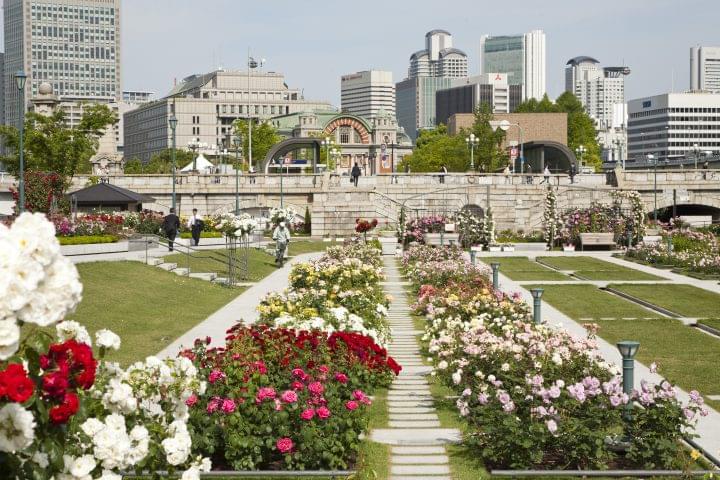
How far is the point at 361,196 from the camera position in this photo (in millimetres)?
63562

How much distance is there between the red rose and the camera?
18.6 ft

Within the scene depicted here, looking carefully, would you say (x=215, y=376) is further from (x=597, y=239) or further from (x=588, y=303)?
(x=597, y=239)

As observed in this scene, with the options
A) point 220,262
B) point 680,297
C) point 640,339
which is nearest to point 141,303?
point 640,339

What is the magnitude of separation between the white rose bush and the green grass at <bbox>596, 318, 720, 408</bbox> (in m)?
9.45

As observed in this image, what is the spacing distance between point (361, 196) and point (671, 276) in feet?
95.4

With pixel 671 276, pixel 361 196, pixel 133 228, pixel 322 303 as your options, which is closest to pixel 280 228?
pixel 133 228

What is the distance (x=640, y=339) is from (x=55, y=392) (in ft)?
55.2

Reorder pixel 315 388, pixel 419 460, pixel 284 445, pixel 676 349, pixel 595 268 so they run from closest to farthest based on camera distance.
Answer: pixel 284 445, pixel 315 388, pixel 419 460, pixel 676 349, pixel 595 268

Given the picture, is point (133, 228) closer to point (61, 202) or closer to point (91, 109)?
point (61, 202)

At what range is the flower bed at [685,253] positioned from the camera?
1476 inches

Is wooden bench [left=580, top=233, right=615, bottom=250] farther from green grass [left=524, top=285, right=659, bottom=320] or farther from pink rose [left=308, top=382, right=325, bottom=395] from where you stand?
pink rose [left=308, top=382, right=325, bottom=395]

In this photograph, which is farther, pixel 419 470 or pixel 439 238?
pixel 439 238

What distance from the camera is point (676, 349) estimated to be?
63.9 ft

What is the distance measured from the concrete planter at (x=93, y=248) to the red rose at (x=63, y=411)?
1005 inches
